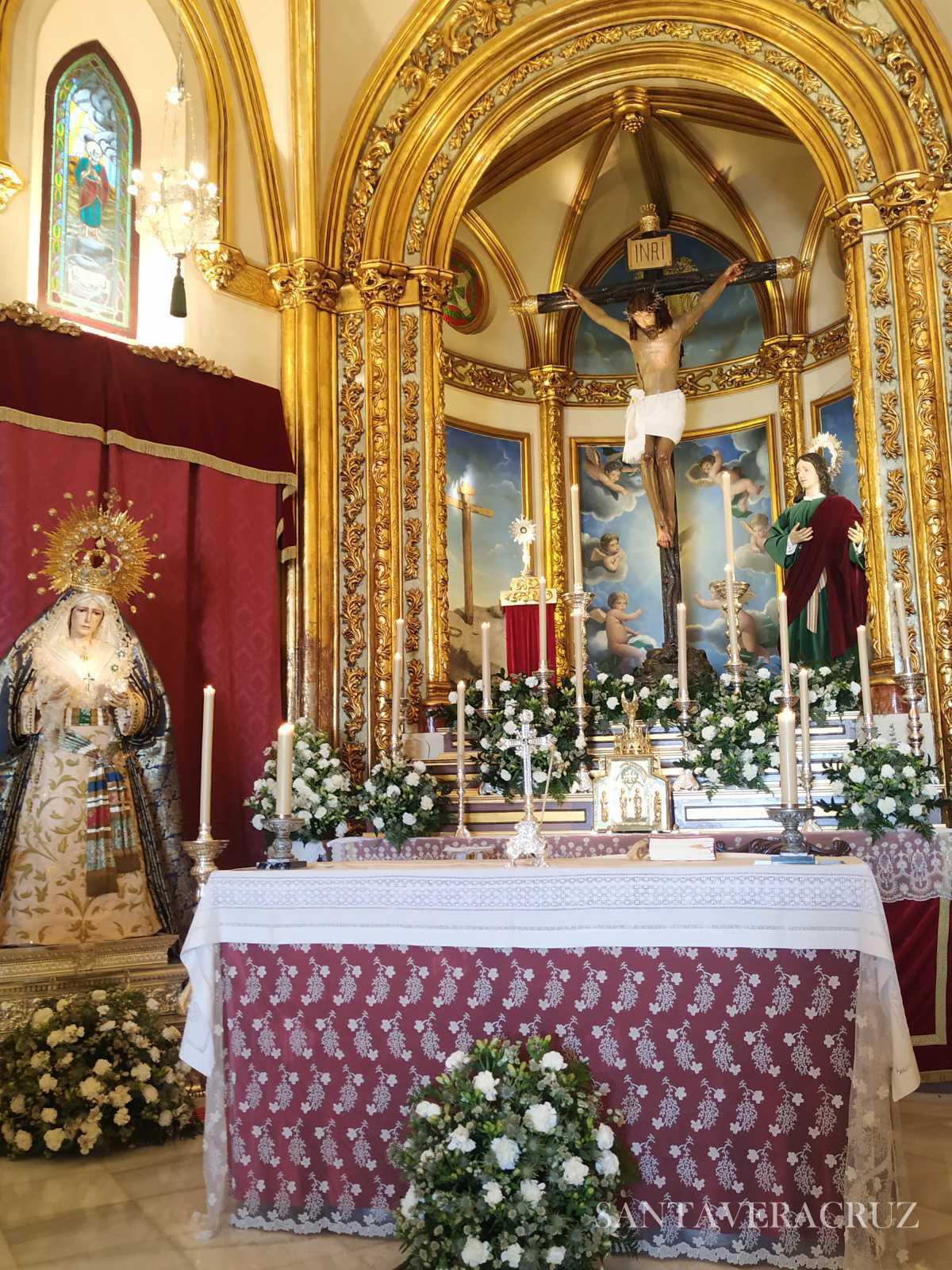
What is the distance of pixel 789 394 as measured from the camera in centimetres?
1207

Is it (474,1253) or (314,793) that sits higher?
(314,793)

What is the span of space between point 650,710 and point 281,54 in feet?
20.0

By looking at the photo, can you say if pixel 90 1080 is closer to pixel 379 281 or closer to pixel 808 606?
pixel 808 606

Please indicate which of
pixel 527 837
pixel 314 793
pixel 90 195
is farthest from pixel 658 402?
pixel 527 837

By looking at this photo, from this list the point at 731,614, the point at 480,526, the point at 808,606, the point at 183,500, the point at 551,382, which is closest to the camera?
the point at 731,614

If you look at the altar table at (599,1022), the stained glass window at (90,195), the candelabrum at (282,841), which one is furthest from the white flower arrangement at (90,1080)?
the stained glass window at (90,195)

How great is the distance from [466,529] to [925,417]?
5.17 meters

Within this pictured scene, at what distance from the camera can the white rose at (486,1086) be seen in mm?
3670

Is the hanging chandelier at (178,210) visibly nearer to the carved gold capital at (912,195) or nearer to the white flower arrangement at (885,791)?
the carved gold capital at (912,195)

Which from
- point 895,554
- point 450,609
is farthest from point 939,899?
point 450,609

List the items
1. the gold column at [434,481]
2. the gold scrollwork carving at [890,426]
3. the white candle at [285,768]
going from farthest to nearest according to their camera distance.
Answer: the gold column at [434,481] → the gold scrollwork carving at [890,426] → the white candle at [285,768]

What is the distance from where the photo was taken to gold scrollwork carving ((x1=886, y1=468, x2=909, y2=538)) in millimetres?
8281

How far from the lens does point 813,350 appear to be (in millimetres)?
12055

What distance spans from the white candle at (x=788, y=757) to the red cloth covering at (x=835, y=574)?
4.74 meters
